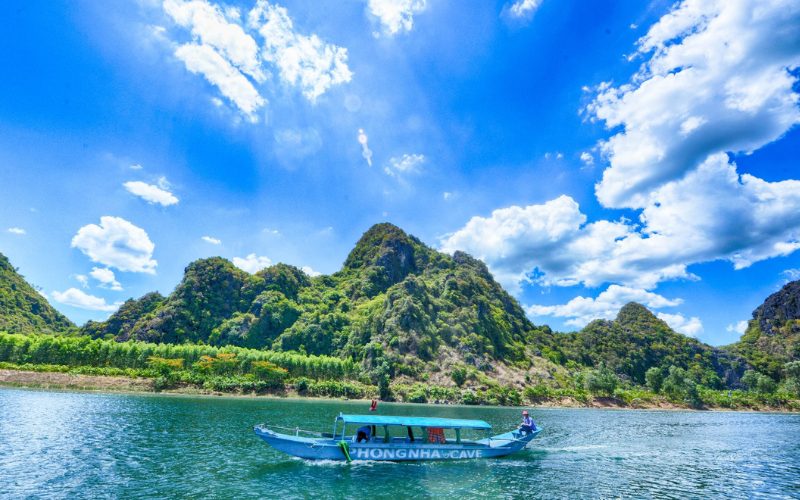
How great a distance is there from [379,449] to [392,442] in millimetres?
1505

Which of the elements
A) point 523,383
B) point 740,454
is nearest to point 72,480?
point 740,454

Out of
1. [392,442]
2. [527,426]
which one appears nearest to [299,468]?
[392,442]

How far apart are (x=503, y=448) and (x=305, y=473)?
22.2 m

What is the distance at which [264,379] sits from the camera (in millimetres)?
127500

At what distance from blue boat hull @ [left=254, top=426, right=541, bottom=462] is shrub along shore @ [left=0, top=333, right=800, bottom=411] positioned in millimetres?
96326

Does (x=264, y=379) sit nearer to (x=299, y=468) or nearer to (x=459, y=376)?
(x=459, y=376)

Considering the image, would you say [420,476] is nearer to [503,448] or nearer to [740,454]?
[503,448]

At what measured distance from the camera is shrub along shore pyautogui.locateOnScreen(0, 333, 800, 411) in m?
110

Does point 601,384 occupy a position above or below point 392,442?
below

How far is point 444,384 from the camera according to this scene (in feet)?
553

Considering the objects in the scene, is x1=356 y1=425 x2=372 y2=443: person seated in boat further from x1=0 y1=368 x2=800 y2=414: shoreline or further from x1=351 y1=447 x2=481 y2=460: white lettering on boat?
x1=0 y1=368 x2=800 y2=414: shoreline

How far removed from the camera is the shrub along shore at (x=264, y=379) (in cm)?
10998

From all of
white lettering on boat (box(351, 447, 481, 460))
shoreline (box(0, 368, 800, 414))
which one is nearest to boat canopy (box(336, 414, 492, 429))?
white lettering on boat (box(351, 447, 481, 460))

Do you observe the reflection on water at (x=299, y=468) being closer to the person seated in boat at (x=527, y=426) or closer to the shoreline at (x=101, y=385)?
the person seated in boat at (x=527, y=426)
